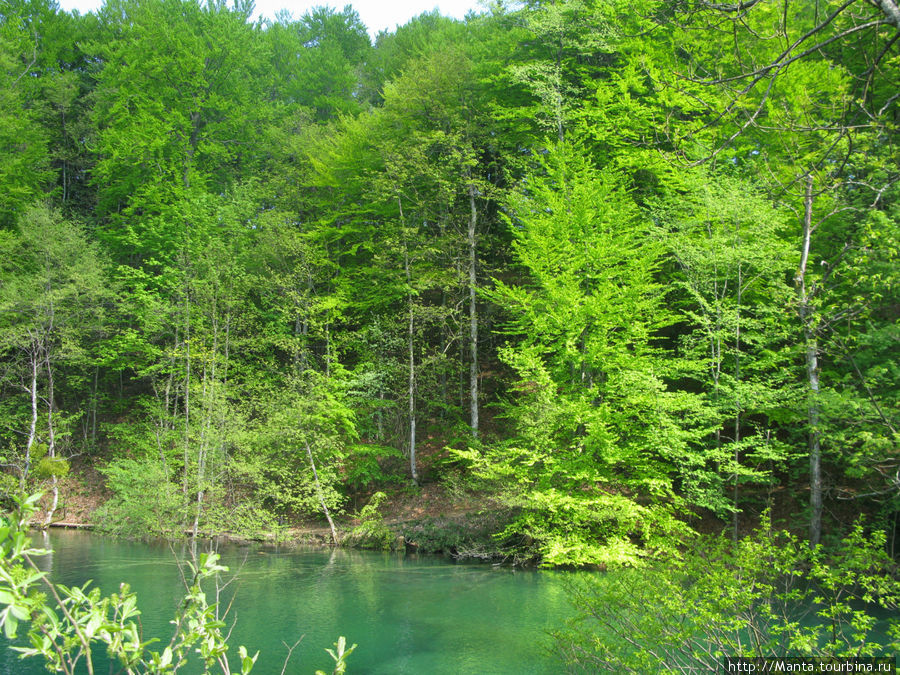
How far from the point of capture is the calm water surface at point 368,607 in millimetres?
Answer: 6883

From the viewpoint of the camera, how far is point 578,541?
32.7 feet

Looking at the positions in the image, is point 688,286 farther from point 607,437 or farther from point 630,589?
point 630,589

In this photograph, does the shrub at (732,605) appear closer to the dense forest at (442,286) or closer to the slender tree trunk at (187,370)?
the dense forest at (442,286)

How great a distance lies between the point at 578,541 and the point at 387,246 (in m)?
10.7

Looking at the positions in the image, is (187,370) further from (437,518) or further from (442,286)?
(437,518)

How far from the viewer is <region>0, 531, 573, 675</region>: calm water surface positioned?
6883 mm

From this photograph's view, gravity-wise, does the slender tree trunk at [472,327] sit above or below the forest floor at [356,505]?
above

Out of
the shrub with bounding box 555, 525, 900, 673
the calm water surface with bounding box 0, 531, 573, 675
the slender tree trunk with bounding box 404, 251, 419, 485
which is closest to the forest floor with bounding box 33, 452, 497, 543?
the slender tree trunk with bounding box 404, 251, 419, 485

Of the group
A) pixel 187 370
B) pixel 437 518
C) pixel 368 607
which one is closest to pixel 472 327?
pixel 437 518

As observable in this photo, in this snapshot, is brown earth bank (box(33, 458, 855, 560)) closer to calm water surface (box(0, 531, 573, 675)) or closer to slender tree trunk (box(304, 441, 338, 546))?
slender tree trunk (box(304, 441, 338, 546))

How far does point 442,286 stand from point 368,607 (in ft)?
31.0

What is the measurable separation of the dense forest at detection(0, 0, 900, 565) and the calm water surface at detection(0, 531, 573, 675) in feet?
3.44

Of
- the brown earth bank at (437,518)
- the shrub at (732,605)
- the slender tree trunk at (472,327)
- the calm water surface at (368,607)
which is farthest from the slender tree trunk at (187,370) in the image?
the shrub at (732,605)

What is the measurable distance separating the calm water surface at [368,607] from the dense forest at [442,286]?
1047 mm
